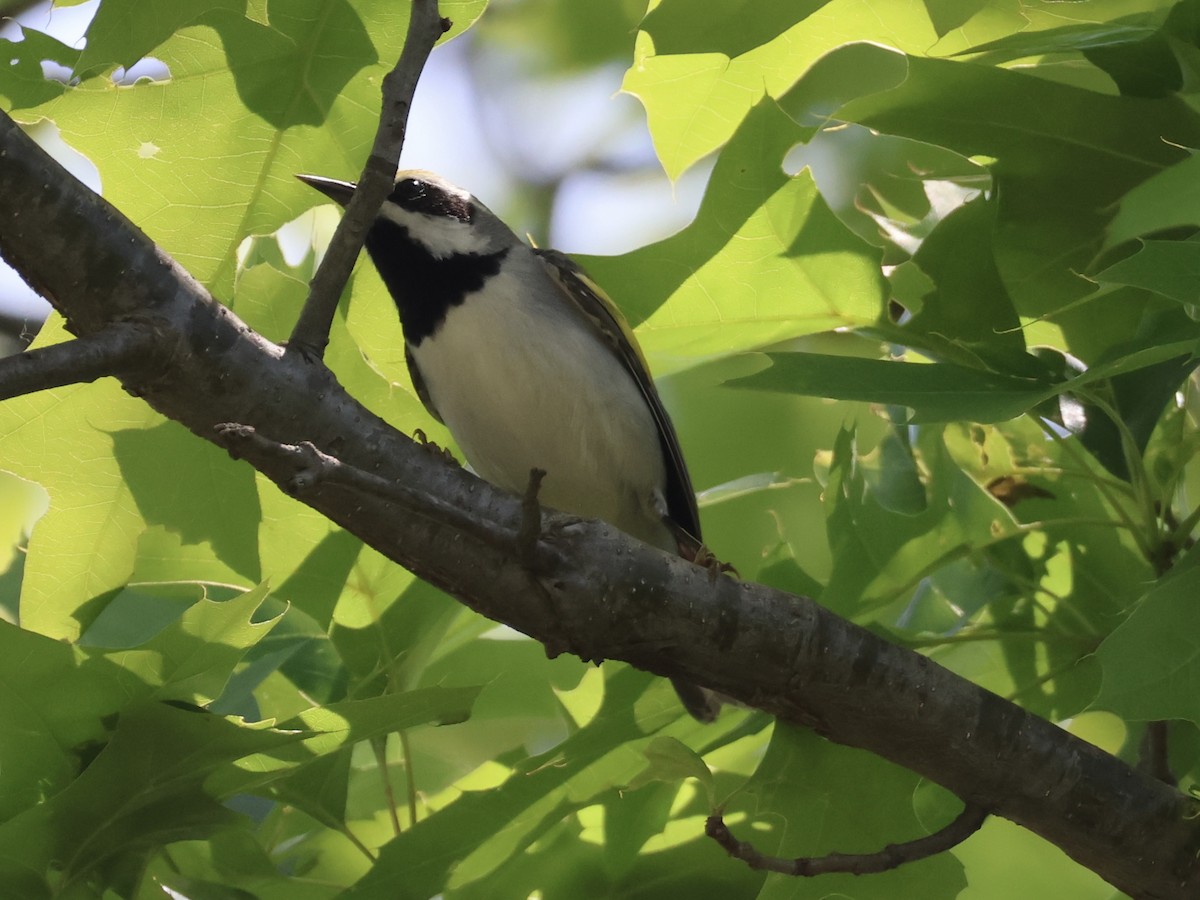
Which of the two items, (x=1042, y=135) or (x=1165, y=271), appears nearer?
(x=1165, y=271)

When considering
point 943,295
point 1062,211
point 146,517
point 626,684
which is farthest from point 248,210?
point 1062,211

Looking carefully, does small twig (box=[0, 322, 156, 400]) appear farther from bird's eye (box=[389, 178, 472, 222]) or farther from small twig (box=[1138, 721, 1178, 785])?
small twig (box=[1138, 721, 1178, 785])

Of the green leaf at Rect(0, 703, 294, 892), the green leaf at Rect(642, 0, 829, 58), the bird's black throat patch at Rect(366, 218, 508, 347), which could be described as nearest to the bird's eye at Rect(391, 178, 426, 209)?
the bird's black throat patch at Rect(366, 218, 508, 347)

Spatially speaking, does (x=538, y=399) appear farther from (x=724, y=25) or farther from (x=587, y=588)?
(x=587, y=588)

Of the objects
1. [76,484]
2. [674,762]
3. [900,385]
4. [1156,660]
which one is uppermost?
[900,385]

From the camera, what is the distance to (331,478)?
1.78 m

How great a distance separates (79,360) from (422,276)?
73.2 inches

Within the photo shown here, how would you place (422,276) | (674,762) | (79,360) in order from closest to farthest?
1. (79,360)
2. (674,762)
3. (422,276)

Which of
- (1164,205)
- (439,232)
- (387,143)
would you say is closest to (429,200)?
(439,232)

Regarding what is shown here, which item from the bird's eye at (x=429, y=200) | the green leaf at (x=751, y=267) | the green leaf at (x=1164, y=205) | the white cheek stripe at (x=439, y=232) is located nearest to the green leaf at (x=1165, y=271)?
the green leaf at (x=1164, y=205)

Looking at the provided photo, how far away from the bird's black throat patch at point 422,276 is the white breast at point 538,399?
49mm

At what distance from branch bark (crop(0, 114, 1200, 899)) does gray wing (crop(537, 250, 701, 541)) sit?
1288mm

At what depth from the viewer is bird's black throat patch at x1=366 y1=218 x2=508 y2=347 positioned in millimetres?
3639

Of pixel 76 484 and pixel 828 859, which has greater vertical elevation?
pixel 76 484
